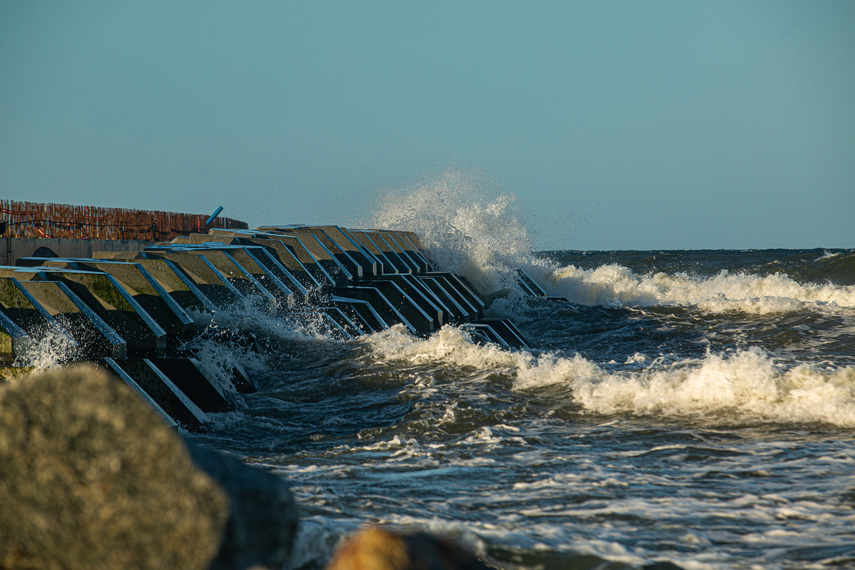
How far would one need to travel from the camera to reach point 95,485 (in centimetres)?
177

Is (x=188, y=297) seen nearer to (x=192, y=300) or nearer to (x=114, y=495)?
(x=192, y=300)

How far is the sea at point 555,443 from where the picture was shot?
10.3ft

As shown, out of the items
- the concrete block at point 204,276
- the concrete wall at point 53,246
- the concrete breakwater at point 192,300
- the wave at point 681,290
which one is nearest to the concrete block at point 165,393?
the concrete breakwater at point 192,300

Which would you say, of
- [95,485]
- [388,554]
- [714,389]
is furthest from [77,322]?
[714,389]

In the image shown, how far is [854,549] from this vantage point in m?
3.03

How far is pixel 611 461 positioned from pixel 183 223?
2204 cm

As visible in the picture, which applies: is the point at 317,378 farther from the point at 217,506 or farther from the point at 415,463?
the point at 217,506

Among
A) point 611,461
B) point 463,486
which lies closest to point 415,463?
point 463,486

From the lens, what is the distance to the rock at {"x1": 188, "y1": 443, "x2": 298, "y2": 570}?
177 cm

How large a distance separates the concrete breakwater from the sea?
35 cm

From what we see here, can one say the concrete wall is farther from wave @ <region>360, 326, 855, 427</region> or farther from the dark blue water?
wave @ <region>360, 326, 855, 427</region>

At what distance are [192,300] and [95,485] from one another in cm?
650

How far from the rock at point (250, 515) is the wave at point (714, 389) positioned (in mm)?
4467

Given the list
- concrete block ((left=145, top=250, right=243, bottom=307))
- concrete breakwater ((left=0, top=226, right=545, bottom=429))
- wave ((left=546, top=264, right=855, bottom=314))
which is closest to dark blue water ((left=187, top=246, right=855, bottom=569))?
concrete block ((left=145, top=250, right=243, bottom=307))
